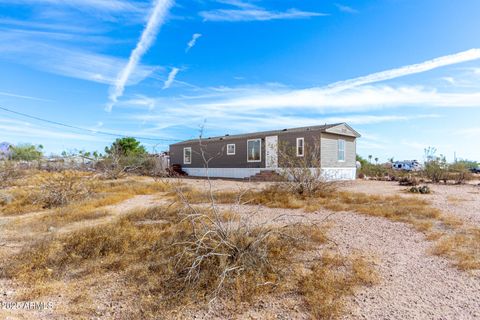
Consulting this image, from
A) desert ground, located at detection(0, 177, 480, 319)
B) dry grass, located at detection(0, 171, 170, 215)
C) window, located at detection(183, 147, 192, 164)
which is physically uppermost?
window, located at detection(183, 147, 192, 164)

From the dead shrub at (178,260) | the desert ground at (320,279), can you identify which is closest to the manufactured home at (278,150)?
the desert ground at (320,279)

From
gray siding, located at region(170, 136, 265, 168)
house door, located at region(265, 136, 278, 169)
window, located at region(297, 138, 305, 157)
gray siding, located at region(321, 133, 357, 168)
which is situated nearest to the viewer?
gray siding, located at region(321, 133, 357, 168)

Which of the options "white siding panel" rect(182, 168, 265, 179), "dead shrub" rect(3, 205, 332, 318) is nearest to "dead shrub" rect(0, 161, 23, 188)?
"dead shrub" rect(3, 205, 332, 318)

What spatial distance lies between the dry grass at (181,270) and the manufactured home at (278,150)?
10.1 m

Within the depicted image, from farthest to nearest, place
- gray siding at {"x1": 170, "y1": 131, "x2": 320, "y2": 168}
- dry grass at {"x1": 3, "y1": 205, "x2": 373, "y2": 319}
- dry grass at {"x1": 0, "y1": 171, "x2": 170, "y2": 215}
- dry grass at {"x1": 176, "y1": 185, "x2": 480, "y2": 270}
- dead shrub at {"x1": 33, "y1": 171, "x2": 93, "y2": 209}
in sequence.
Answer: gray siding at {"x1": 170, "y1": 131, "x2": 320, "y2": 168} < dead shrub at {"x1": 33, "y1": 171, "x2": 93, "y2": 209} < dry grass at {"x1": 0, "y1": 171, "x2": 170, "y2": 215} < dry grass at {"x1": 176, "y1": 185, "x2": 480, "y2": 270} < dry grass at {"x1": 3, "y1": 205, "x2": 373, "y2": 319}

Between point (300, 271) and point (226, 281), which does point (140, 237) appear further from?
point (300, 271)

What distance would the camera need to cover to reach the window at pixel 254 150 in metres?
18.2

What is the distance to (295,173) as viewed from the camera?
379 inches

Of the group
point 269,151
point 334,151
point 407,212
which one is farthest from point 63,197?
point 334,151

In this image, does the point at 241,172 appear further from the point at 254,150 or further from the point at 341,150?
the point at 341,150

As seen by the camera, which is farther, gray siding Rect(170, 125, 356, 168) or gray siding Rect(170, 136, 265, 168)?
gray siding Rect(170, 136, 265, 168)

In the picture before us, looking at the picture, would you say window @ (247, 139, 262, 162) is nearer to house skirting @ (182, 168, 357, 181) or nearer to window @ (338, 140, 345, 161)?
→ house skirting @ (182, 168, 357, 181)

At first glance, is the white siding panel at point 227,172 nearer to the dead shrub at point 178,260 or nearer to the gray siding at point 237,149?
the gray siding at point 237,149

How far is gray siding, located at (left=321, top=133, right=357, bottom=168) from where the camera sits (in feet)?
52.2
